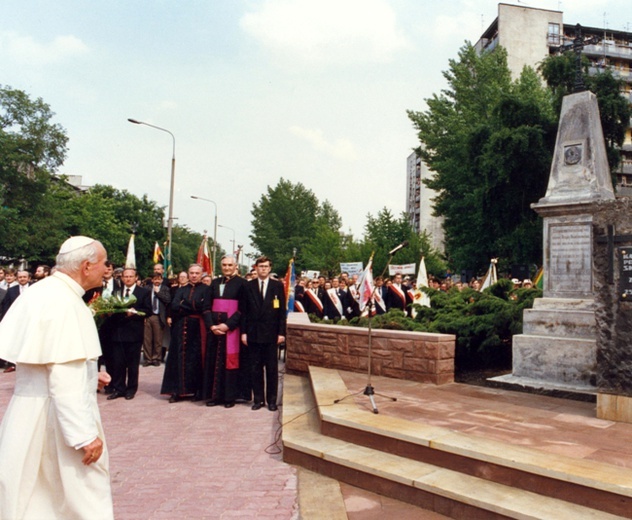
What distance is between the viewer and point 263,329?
792cm

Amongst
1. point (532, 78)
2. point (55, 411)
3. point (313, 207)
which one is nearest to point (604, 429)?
point (55, 411)

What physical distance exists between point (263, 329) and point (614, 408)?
4232mm

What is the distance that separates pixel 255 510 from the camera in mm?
4297

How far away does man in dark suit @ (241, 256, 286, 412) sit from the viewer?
7898 millimetres

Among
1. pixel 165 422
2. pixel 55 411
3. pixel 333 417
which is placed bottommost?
pixel 165 422

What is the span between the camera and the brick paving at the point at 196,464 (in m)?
4.35

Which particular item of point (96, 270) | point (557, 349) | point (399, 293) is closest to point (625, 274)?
point (557, 349)

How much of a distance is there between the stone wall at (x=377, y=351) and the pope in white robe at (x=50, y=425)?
5.56 metres

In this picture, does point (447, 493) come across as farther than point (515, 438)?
No

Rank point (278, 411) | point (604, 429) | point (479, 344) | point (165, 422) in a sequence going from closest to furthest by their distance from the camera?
point (604, 429) < point (165, 422) < point (278, 411) < point (479, 344)

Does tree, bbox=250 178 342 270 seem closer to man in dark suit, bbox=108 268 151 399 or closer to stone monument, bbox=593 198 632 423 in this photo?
man in dark suit, bbox=108 268 151 399

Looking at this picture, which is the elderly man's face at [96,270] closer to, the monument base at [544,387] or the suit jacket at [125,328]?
the monument base at [544,387]

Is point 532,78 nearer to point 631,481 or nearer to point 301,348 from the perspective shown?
point 301,348

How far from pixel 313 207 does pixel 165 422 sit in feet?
232
